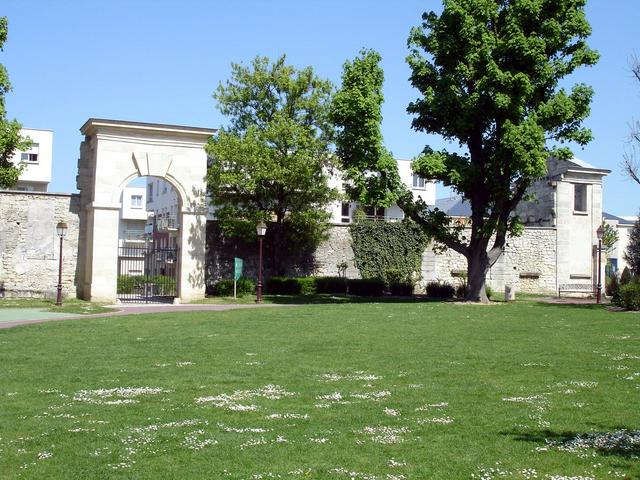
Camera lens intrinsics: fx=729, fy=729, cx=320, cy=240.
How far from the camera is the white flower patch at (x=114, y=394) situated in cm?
921

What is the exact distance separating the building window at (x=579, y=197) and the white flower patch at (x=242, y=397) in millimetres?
39464

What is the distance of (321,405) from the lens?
8938 millimetres

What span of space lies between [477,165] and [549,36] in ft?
19.0

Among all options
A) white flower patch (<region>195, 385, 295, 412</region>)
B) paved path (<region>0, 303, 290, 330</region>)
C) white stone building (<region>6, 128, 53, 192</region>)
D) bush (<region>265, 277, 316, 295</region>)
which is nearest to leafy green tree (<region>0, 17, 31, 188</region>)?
paved path (<region>0, 303, 290, 330</region>)

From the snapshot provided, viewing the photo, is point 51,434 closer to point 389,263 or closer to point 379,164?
point 379,164

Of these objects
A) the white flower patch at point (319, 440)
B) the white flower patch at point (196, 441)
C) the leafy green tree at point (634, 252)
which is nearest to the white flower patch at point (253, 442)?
the white flower patch at point (196, 441)

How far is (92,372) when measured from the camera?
11.6 meters

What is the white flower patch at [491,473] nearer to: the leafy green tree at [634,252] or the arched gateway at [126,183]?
the arched gateway at [126,183]

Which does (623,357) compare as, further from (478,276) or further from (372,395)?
(478,276)

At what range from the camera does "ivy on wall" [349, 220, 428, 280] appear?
4059cm

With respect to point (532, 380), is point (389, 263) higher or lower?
higher

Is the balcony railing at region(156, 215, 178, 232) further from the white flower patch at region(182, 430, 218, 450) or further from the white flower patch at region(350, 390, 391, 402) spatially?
the white flower patch at region(182, 430, 218, 450)

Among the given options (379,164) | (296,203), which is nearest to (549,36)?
(379,164)

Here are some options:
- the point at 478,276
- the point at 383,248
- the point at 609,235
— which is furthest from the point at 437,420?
the point at 609,235
